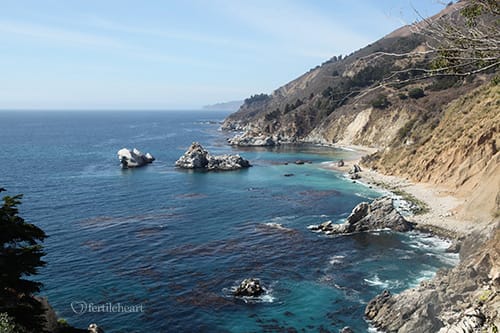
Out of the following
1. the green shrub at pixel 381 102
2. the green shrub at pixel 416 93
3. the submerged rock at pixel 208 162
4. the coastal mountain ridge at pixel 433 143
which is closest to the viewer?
the coastal mountain ridge at pixel 433 143

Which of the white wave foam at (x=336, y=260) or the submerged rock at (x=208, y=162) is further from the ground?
the submerged rock at (x=208, y=162)

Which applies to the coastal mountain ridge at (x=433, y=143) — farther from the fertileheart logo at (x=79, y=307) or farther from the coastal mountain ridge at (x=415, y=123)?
the fertileheart logo at (x=79, y=307)

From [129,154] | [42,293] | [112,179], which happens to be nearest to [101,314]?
[42,293]

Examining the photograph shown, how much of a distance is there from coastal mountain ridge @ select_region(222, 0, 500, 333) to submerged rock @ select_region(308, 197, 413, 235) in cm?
783

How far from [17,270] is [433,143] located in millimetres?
73042

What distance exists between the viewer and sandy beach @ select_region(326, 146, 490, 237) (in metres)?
49.7

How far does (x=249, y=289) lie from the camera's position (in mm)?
A: 34938

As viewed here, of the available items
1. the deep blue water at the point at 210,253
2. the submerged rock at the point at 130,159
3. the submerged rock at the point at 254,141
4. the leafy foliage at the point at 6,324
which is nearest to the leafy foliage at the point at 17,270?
the leafy foliage at the point at 6,324

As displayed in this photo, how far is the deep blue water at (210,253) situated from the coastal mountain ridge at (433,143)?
15.7ft

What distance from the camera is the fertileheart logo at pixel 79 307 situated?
3234 cm

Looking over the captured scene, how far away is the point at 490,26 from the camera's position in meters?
13.8

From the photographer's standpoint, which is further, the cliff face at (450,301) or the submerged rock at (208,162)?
the submerged rock at (208,162)

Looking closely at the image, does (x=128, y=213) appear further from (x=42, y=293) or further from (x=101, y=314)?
(x=101, y=314)

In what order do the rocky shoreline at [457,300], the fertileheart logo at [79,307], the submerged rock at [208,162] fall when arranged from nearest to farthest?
the rocky shoreline at [457,300]
the fertileheart logo at [79,307]
the submerged rock at [208,162]
